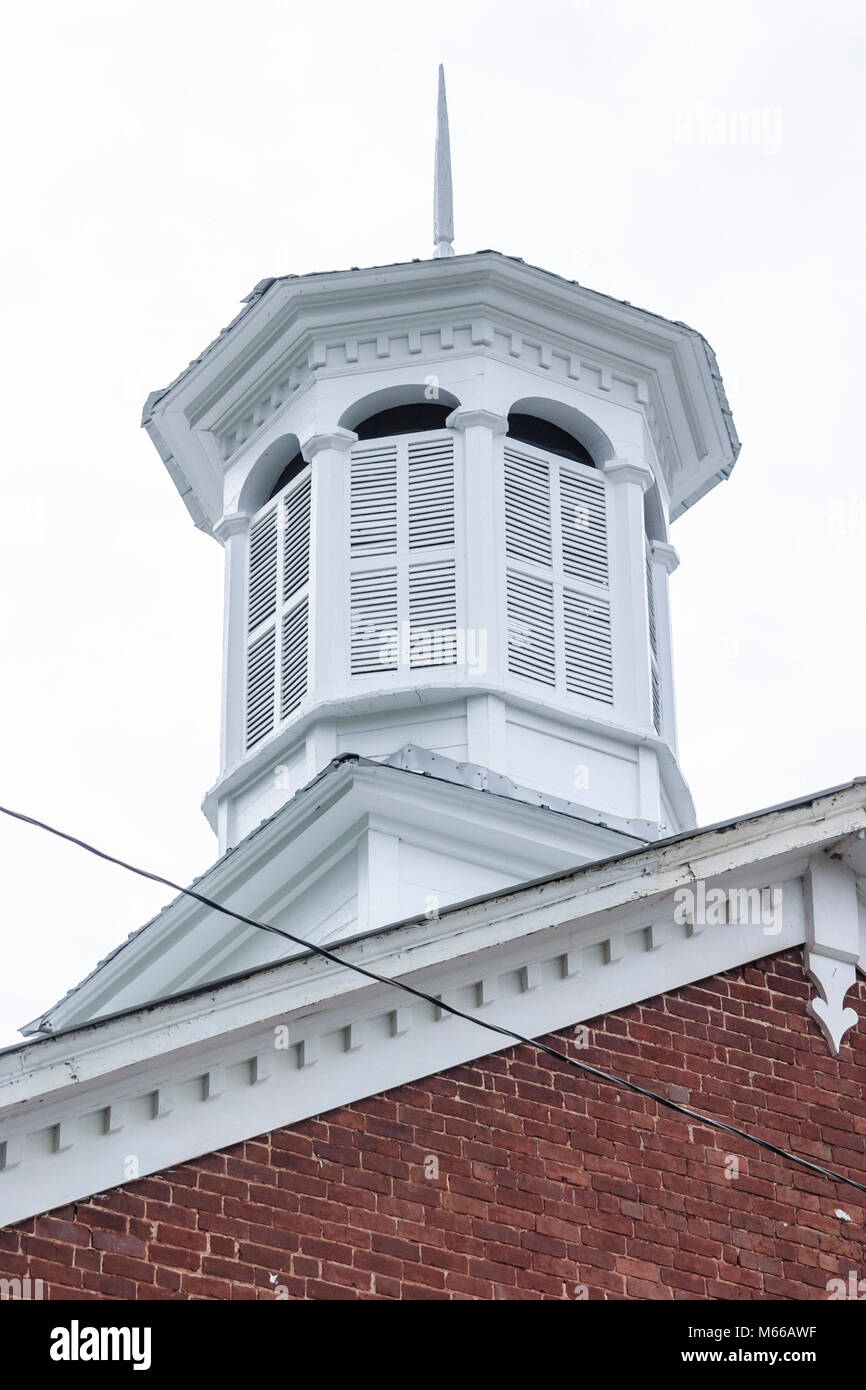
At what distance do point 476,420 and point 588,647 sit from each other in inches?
80.2

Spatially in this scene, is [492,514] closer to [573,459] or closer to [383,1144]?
[573,459]

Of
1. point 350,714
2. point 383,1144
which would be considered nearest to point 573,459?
point 350,714

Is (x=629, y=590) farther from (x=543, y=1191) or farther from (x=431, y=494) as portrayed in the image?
(x=543, y=1191)

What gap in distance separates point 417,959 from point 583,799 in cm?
747

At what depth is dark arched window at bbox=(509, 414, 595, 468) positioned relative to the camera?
2086cm

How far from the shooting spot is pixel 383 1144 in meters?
11.2

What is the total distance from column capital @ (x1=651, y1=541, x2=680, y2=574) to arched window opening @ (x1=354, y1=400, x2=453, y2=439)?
216cm

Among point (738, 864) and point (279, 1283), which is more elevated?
point (738, 864)

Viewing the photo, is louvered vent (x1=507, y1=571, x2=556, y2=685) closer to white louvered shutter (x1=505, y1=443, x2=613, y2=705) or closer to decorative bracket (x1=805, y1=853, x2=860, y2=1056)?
white louvered shutter (x1=505, y1=443, x2=613, y2=705)

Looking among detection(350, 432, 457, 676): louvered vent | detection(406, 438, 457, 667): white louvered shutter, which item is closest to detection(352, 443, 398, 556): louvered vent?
detection(350, 432, 457, 676): louvered vent

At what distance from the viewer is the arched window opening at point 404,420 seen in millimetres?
20672

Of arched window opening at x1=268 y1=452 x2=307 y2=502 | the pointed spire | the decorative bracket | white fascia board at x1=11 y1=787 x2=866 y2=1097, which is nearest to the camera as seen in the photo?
white fascia board at x1=11 y1=787 x2=866 y2=1097

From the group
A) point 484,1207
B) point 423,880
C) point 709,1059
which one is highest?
point 423,880
